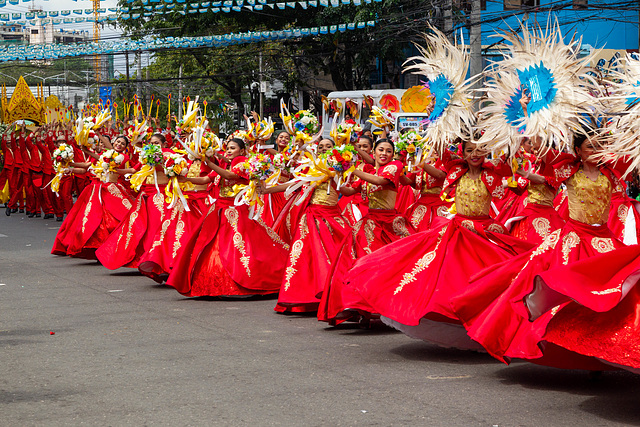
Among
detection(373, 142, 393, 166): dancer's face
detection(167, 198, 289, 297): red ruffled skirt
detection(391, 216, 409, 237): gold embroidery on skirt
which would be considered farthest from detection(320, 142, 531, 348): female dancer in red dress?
detection(167, 198, 289, 297): red ruffled skirt

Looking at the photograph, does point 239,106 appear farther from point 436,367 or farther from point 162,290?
point 436,367

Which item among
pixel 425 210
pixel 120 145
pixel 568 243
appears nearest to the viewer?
pixel 568 243

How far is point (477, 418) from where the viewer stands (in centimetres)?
443

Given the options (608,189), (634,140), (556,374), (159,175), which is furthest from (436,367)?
(159,175)

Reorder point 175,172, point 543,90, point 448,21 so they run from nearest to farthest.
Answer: point 543,90, point 175,172, point 448,21

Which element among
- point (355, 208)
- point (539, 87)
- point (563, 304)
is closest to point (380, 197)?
point (355, 208)

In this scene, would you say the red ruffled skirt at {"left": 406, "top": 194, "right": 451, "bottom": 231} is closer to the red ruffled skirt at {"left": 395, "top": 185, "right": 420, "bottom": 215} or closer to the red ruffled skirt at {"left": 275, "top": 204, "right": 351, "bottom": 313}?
the red ruffled skirt at {"left": 395, "top": 185, "right": 420, "bottom": 215}

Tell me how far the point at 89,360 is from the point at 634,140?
3.68 m

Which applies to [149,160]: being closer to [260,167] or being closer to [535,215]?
[260,167]

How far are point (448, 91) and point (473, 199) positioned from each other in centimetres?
79

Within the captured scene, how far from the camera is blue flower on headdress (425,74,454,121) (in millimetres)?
6041

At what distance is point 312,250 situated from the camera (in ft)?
25.0

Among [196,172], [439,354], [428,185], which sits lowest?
[439,354]

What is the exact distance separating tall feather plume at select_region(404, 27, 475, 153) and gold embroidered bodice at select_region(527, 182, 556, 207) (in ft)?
6.39
